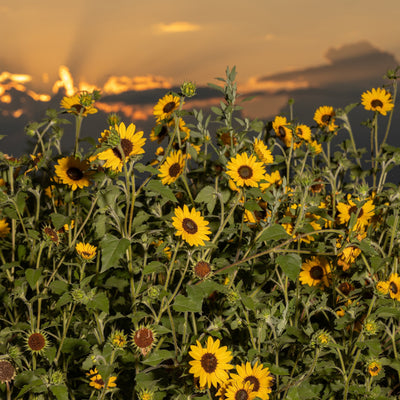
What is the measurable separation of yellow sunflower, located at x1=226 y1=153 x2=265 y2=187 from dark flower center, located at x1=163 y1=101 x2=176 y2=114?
50 centimetres

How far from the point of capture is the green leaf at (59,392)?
5.24 feet

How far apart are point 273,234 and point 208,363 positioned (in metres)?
0.48

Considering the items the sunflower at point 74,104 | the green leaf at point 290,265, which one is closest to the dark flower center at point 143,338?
the green leaf at point 290,265

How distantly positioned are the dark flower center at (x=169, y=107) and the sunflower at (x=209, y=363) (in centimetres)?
107

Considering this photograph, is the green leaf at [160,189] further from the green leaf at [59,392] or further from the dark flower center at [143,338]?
the green leaf at [59,392]

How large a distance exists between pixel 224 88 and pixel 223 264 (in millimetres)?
758

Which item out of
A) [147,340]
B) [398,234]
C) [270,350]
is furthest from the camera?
[398,234]

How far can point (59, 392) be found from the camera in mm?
1610

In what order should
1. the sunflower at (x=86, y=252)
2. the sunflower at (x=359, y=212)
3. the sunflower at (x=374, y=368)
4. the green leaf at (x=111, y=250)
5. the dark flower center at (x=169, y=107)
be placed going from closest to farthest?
the green leaf at (x=111, y=250)
the sunflower at (x=86, y=252)
the sunflower at (x=374, y=368)
the dark flower center at (x=169, y=107)
the sunflower at (x=359, y=212)

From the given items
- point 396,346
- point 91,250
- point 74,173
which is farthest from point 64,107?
point 396,346

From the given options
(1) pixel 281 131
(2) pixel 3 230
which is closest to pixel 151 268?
(2) pixel 3 230

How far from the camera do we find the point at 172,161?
6.60 ft

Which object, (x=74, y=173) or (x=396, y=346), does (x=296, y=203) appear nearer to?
(x=396, y=346)

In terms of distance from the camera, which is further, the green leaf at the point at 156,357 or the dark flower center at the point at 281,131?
the dark flower center at the point at 281,131
